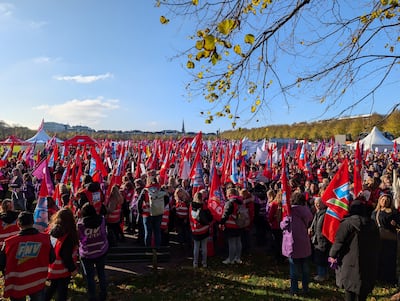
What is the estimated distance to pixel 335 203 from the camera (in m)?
5.80

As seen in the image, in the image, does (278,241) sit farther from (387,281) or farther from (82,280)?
(82,280)

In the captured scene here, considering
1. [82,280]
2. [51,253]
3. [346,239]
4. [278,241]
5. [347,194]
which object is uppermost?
[347,194]

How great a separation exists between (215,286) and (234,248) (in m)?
1.49

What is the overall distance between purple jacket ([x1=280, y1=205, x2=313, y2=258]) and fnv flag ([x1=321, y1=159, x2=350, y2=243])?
325 millimetres

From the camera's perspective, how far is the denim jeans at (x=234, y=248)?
25.6 feet

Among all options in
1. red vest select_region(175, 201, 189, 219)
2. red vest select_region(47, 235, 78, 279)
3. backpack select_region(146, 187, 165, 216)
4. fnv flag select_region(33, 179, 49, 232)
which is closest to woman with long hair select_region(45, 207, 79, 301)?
red vest select_region(47, 235, 78, 279)

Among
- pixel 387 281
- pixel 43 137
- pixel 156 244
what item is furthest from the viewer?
pixel 43 137

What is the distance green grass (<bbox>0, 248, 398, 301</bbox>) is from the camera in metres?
5.97

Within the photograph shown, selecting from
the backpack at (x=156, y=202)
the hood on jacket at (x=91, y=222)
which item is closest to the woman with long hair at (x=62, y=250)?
the hood on jacket at (x=91, y=222)

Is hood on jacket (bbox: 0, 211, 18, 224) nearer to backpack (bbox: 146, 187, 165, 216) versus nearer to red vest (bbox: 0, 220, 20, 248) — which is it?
red vest (bbox: 0, 220, 20, 248)

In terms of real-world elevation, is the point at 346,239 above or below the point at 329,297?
above

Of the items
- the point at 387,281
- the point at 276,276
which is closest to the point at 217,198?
the point at 276,276

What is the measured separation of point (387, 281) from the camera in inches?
260

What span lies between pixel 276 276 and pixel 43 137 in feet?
101
